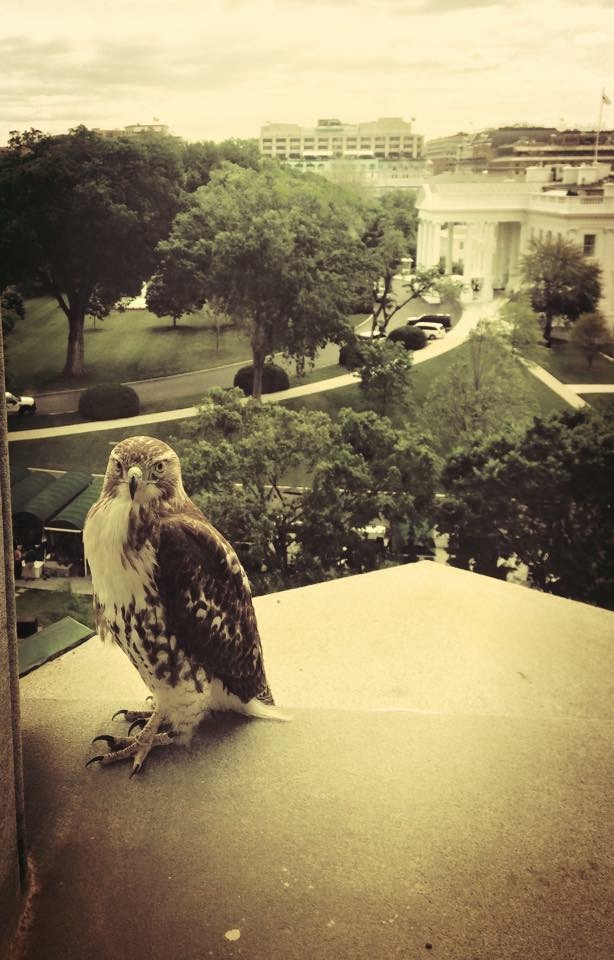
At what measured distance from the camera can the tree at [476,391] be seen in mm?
8672

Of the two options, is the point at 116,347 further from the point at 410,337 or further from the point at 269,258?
the point at 410,337

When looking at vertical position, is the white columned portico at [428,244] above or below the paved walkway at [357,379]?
above

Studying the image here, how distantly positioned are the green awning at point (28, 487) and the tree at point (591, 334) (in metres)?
4.62

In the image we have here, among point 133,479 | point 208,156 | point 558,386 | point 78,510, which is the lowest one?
point 78,510

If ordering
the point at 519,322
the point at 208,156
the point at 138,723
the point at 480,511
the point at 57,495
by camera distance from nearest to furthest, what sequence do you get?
the point at 138,723 < the point at 57,495 < the point at 208,156 < the point at 480,511 < the point at 519,322

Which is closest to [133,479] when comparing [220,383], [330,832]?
[330,832]

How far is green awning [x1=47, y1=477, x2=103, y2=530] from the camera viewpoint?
625 centimetres

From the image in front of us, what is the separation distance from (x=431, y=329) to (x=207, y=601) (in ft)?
20.3

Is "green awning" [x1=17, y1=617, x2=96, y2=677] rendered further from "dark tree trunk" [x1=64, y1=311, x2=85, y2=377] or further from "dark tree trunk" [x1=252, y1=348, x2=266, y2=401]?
"dark tree trunk" [x1=252, y1=348, x2=266, y2=401]

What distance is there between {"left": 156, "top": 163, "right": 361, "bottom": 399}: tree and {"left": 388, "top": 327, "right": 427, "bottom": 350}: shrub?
1.40 feet

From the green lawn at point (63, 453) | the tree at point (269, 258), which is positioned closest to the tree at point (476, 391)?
the tree at point (269, 258)

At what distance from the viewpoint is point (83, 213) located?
22.0 feet

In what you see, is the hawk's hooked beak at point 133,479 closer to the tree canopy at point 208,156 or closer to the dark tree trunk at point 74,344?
the dark tree trunk at point 74,344

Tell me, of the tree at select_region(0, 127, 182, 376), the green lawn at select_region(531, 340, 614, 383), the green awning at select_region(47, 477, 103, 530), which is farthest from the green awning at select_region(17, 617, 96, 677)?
the green lawn at select_region(531, 340, 614, 383)
